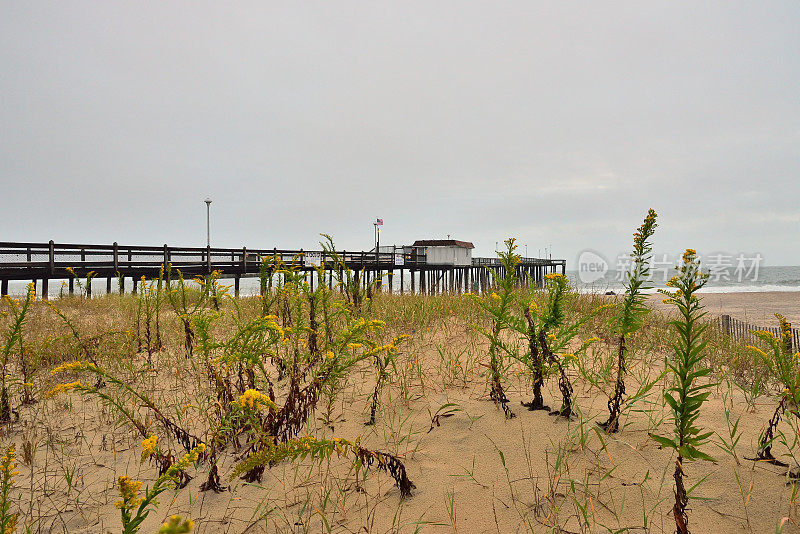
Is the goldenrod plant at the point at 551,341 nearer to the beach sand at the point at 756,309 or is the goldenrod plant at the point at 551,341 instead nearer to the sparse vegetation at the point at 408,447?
the sparse vegetation at the point at 408,447

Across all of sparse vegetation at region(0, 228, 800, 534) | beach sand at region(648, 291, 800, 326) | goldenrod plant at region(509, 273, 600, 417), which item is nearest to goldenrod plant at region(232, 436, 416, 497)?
sparse vegetation at region(0, 228, 800, 534)

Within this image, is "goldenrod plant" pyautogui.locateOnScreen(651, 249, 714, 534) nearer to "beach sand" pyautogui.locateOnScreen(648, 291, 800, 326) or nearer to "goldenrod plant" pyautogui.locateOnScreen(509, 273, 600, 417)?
"goldenrod plant" pyautogui.locateOnScreen(509, 273, 600, 417)

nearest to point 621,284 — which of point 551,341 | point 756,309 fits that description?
point 551,341

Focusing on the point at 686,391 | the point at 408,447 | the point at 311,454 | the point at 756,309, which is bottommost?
the point at 756,309

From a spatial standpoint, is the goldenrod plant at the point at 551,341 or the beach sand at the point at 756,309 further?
the beach sand at the point at 756,309

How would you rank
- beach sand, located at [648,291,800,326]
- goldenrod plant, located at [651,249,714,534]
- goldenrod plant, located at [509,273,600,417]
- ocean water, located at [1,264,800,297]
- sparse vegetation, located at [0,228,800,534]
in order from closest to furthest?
1. goldenrod plant, located at [651,249,714,534]
2. sparse vegetation, located at [0,228,800,534]
3. goldenrod plant, located at [509,273,600,417]
4. ocean water, located at [1,264,800,297]
5. beach sand, located at [648,291,800,326]

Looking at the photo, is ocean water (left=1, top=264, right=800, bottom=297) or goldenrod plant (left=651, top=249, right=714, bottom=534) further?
ocean water (left=1, top=264, right=800, bottom=297)

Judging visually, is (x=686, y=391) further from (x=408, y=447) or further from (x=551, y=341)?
(x=408, y=447)

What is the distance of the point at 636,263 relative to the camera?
2.62 metres

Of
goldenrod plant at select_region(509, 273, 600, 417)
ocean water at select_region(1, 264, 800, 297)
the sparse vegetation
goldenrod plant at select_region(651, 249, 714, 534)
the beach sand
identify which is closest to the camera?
goldenrod plant at select_region(651, 249, 714, 534)

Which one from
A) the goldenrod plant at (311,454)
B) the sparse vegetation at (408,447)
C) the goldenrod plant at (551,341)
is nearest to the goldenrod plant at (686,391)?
the sparse vegetation at (408,447)

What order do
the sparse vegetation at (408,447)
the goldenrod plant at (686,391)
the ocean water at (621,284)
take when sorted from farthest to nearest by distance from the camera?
the ocean water at (621,284) → the sparse vegetation at (408,447) → the goldenrod plant at (686,391)

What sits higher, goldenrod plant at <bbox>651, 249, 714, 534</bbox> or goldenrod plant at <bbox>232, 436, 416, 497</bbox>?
goldenrod plant at <bbox>651, 249, 714, 534</bbox>

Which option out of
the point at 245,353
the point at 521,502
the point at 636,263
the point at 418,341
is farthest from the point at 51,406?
the point at 636,263
